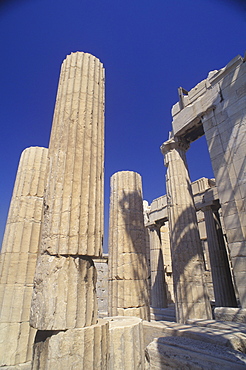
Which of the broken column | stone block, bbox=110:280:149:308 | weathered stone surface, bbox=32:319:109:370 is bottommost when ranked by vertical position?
weathered stone surface, bbox=32:319:109:370

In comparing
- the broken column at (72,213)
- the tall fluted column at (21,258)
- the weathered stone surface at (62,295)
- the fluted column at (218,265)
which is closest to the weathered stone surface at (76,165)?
the broken column at (72,213)

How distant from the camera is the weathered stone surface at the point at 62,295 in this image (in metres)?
3.20

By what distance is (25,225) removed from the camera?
6039 millimetres

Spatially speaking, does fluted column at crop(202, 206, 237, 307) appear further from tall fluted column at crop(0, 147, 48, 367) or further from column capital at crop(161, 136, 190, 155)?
tall fluted column at crop(0, 147, 48, 367)

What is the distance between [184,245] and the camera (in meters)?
10.8

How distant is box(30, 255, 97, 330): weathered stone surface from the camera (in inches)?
126

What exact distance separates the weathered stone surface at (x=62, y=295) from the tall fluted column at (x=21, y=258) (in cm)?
223

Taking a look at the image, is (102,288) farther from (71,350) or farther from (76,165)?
(76,165)

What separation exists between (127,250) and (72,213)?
15.9ft

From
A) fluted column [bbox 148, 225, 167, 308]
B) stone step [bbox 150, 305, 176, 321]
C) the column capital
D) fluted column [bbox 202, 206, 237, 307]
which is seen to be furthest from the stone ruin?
fluted column [bbox 148, 225, 167, 308]

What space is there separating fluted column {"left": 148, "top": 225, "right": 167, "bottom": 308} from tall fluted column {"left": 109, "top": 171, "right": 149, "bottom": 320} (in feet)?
32.1

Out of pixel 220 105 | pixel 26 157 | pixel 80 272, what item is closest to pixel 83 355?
pixel 80 272

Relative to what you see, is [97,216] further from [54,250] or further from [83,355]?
[83,355]

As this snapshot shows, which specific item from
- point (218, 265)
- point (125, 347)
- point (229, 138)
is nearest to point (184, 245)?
point (218, 265)
